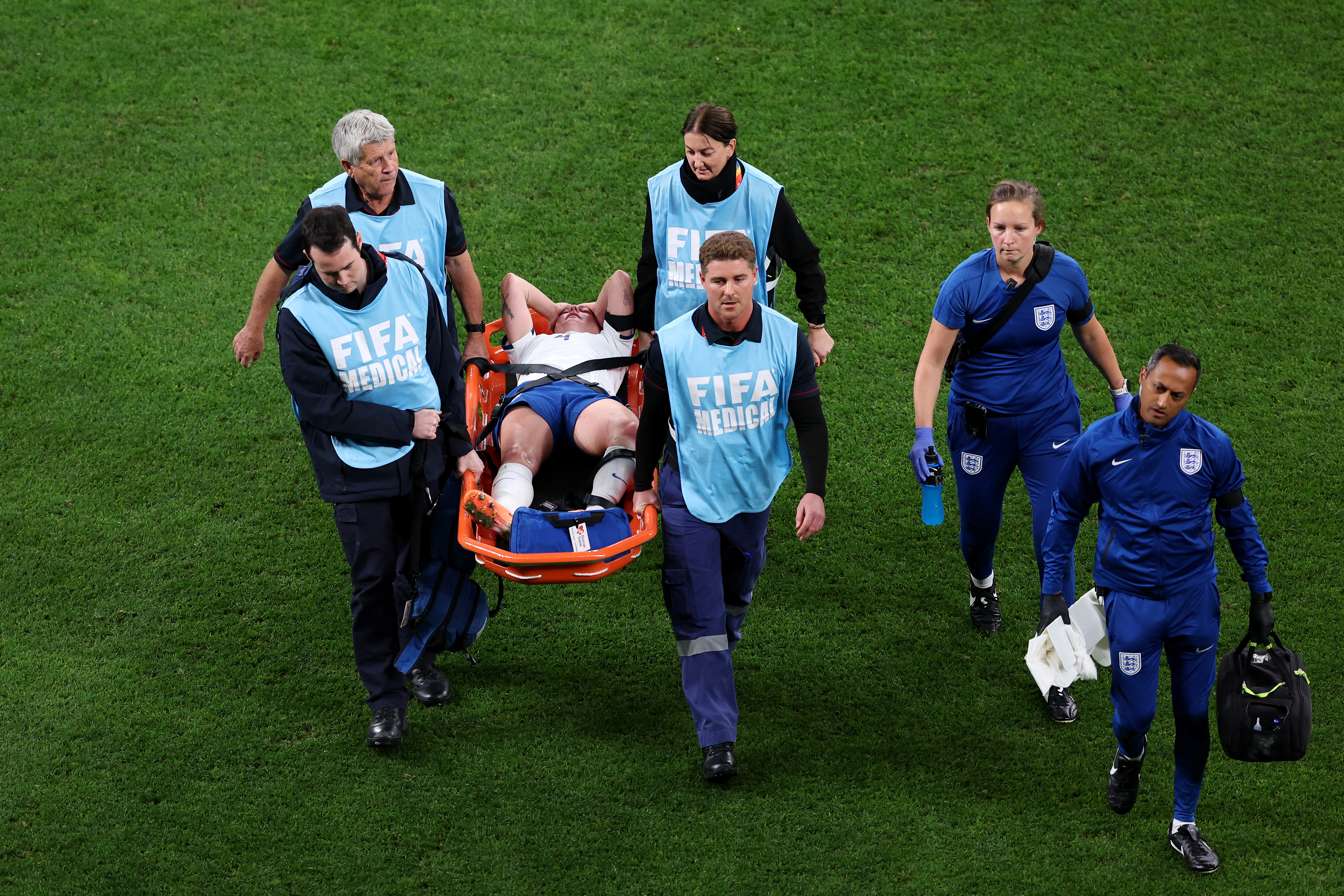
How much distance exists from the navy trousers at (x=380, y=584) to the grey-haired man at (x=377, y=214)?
2.76ft

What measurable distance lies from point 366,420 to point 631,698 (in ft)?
5.50

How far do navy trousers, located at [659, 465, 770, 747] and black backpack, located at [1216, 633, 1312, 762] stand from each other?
5.74ft

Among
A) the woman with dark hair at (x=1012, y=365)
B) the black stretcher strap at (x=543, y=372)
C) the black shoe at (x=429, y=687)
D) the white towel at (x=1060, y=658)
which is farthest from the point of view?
the black stretcher strap at (x=543, y=372)

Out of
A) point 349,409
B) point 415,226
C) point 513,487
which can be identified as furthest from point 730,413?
point 415,226

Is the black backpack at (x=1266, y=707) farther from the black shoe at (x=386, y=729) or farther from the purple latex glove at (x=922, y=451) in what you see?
the black shoe at (x=386, y=729)

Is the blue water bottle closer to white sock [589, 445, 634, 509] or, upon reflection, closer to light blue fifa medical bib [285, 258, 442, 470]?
white sock [589, 445, 634, 509]

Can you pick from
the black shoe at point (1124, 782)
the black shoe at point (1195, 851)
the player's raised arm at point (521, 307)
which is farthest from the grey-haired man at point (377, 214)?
the black shoe at point (1195, 851)

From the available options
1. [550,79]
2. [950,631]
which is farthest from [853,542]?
[550,79]

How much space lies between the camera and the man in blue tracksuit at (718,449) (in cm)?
450

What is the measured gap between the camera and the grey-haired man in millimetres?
4973

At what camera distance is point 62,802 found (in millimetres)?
4707

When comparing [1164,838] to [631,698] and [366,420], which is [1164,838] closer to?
[631,698]

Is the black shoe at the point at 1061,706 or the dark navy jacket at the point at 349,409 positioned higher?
the dark navy jacket at the point at 349,409

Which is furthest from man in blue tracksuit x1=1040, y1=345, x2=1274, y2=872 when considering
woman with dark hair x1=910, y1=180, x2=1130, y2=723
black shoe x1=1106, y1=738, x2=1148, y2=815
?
woman with dark hair x1=910, y1=180, x2=1130, y2=723
